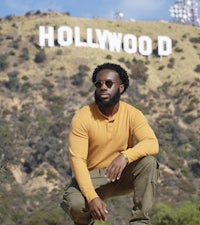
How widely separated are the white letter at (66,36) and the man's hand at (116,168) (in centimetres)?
8938

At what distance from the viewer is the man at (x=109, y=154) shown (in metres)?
5.73

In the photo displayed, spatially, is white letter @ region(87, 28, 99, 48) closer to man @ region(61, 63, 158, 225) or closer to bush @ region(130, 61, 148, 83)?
bush @ region(130, 61, 148, 83)

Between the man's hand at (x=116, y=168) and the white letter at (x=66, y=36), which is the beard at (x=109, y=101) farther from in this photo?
the white letter at (x=66, y=36)

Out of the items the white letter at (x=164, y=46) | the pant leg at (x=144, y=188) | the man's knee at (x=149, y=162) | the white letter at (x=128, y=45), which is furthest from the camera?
the white letter at (x=164, y=46)

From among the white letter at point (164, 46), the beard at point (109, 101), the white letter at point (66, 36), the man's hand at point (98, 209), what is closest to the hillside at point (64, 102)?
the white letter at point (164, 46)

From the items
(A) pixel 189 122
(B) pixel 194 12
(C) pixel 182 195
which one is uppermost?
(B) pixel 194 12

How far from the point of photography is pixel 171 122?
8362 cm

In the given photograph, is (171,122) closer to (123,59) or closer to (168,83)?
(168,83)

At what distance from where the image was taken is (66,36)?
98312 mm

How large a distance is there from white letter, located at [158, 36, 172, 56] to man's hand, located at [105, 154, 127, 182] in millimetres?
95018

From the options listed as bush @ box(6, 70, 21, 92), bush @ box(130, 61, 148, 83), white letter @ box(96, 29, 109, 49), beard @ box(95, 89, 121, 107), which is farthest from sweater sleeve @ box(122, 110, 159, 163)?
white letter @ box(96, 29, 109, 49)

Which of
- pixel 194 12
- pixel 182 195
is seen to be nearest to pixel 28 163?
pixel 182 195

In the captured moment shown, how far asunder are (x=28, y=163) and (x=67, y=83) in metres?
17.6

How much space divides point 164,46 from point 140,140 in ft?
320
